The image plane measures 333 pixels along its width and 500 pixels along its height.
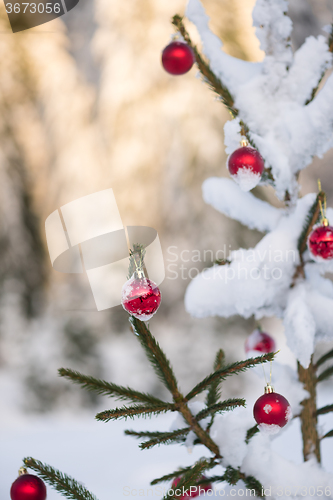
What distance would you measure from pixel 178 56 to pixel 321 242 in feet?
1.18

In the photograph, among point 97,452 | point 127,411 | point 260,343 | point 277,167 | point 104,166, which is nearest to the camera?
point 127,411

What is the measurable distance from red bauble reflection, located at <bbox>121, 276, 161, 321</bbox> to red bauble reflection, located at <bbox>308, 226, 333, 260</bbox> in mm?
265

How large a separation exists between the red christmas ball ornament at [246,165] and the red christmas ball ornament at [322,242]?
0.12 m

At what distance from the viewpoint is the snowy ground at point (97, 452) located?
1.04m

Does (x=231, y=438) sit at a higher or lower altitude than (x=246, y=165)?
lower

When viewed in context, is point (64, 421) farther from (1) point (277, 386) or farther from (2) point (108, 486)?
(1) point (277, 386)

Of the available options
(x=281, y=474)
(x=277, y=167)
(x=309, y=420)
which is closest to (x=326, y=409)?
(x=309, y=420)

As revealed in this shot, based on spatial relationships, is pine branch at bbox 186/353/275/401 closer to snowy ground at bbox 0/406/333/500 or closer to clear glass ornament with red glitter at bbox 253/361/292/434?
Answer: clear glass ornament with red glitter at bbox 253/361/292/434

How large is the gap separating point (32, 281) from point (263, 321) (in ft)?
2.79

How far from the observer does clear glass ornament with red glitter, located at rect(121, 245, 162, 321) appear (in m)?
0.40

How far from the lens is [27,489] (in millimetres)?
492

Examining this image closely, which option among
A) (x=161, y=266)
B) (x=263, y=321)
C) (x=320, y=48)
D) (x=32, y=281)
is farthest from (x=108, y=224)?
(x=320, y=48)

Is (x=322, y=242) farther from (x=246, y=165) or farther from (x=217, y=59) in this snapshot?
(x=217, y=59)

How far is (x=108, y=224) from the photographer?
123 centimetres
